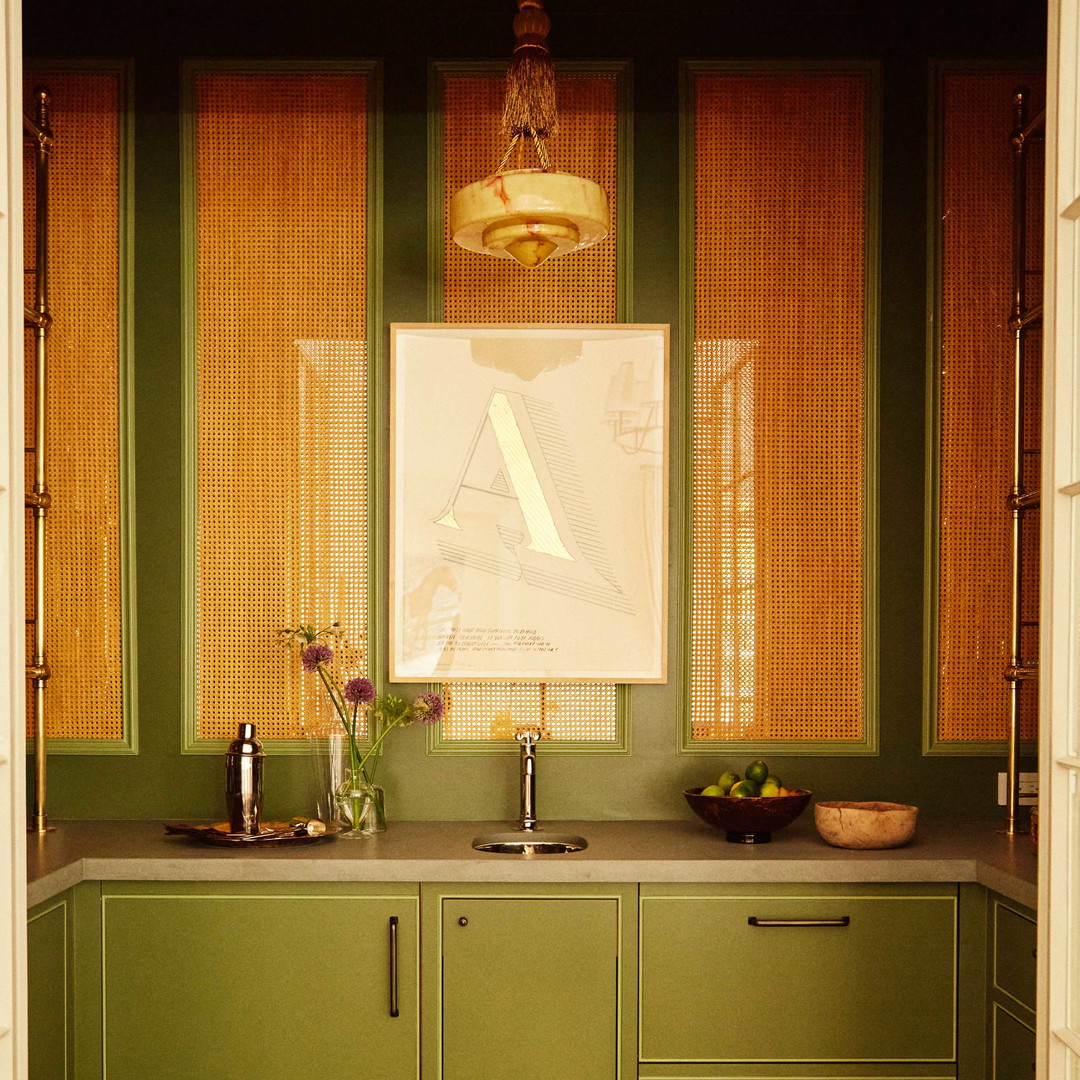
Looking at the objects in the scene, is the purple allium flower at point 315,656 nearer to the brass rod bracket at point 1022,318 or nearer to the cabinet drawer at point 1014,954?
the cabinet drawer at point 1014,954

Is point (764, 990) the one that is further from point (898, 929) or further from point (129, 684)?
point (129, 684)

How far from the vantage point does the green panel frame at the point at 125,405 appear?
10.5ft

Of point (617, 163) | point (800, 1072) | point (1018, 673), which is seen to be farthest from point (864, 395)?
point (800, 1072)

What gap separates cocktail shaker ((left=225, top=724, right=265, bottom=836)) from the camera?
9.44 feet

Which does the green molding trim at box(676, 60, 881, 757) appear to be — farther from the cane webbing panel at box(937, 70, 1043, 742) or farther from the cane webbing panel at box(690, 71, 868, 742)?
the cane webbing panel at box(937, 70, 1043, 742)

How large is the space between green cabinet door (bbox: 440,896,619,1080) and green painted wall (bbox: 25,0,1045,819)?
21.9 inches

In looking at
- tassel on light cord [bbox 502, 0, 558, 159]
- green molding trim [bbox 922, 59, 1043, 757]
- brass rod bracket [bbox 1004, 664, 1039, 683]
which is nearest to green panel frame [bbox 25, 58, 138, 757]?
tassel on light cord [bbox 502, 0, 558, 159]

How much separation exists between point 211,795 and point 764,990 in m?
1.67

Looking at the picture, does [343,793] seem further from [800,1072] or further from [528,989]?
[800,1072]

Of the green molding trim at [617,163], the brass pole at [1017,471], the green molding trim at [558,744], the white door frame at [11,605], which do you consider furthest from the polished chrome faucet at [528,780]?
the white door frame at [11,605]

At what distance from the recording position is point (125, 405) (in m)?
3.21

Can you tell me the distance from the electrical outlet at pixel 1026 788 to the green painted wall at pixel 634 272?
0.05m

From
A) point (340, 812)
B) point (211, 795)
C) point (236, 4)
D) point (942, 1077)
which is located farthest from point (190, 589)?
point (942, 1077)

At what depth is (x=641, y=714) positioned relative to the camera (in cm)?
321
